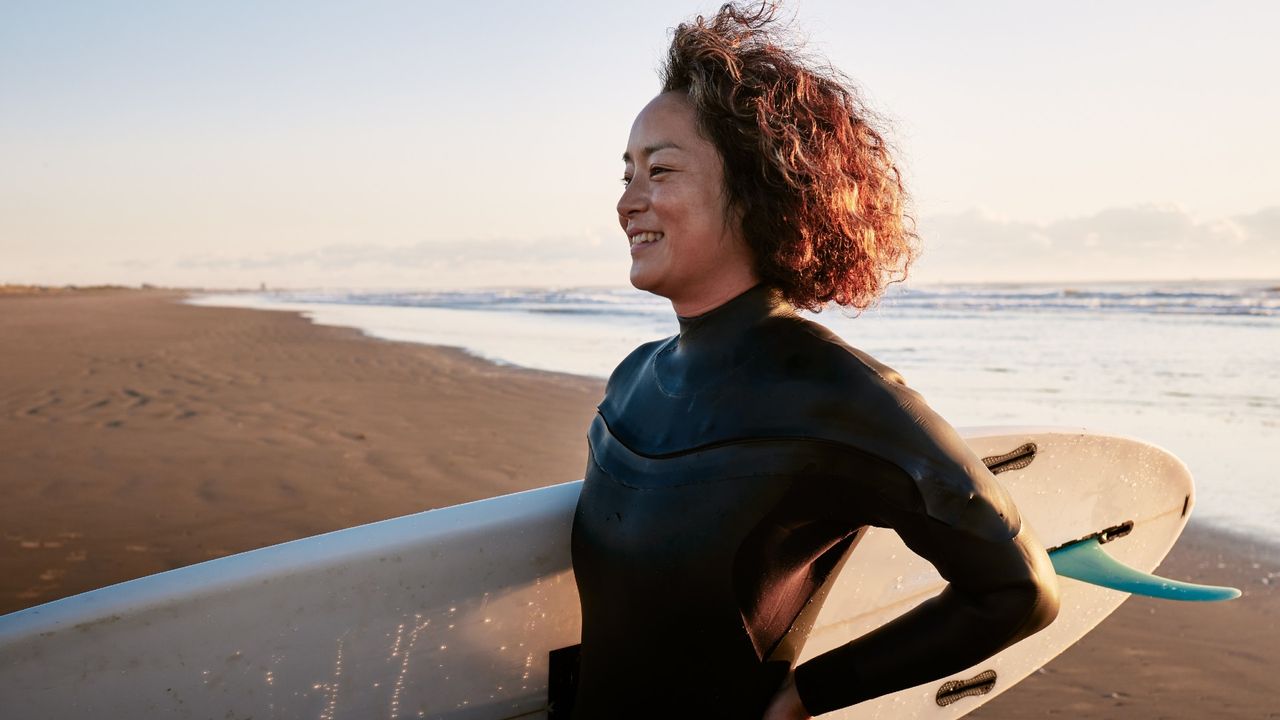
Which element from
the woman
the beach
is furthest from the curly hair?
the beach

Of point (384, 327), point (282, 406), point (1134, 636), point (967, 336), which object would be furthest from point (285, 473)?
point (384, 327)

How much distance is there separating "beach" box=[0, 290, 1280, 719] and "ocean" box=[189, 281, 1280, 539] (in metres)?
0.89

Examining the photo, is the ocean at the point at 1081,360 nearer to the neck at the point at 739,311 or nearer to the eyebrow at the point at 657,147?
the neck at the point at 739,311

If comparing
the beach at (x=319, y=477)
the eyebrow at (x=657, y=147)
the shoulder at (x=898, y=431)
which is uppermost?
the eyebrow at (x=657, y=147)

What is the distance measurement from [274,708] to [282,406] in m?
6.09

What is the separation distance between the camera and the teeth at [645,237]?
55.7 inches

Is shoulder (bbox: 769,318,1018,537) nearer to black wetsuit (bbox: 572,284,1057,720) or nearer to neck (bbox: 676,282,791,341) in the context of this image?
black wetsuit (bbox: 572,284,1057,720)

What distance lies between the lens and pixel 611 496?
133 centimetres

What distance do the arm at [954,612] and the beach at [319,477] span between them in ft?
6.19

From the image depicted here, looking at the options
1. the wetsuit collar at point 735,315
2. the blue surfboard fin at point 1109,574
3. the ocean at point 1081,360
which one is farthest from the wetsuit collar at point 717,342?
the blue surfboard fin at point 1109,574

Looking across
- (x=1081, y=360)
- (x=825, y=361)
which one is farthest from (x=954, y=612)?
(x=1081, y=360)

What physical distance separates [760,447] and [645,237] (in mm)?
430

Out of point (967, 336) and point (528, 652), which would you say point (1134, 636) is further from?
point (967, 336)

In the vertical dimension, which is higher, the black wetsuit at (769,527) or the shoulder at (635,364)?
the shoulder at (635,364)
